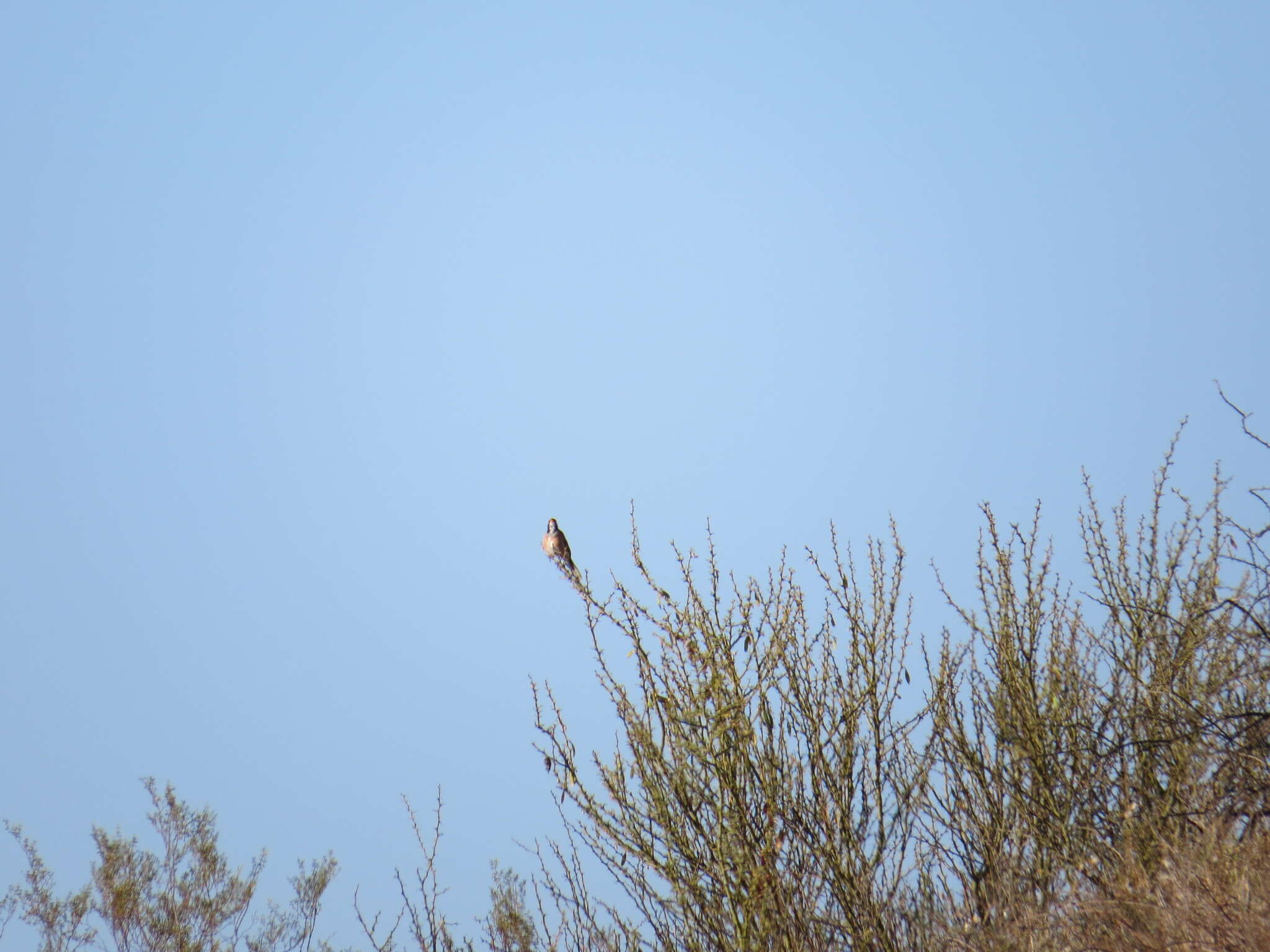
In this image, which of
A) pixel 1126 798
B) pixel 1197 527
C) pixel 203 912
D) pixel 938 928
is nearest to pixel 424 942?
pixel 938 928

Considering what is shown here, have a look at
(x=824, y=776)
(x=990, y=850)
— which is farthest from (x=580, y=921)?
(x=990, y=850)

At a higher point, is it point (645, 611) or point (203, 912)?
point (203, 912)

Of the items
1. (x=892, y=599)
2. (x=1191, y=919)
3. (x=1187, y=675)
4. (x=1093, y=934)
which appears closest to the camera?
(x=1191, y=919)

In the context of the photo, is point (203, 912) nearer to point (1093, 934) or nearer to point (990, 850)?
point (990, 850)

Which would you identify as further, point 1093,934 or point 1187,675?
point 1187,675

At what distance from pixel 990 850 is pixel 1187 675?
7.18ft

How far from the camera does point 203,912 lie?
1820 centimetres

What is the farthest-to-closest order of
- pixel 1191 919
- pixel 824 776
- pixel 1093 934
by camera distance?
pixel 824 776
pixel 1093 934
pixel 1191 919

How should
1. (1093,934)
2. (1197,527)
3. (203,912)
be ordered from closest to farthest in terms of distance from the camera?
1. (1093,934)
2. (1197,527)
3. (203,912)

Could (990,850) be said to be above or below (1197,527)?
below

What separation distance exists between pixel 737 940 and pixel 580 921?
107cm

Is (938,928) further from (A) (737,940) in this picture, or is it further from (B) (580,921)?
(B) (580,921)

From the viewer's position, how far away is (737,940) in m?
6.28

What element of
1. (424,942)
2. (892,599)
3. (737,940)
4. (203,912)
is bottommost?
(737,940)
